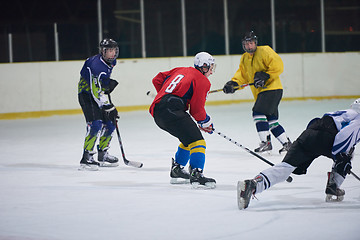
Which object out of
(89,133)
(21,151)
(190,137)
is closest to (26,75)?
(21,151)

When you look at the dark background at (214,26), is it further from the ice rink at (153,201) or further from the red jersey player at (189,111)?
the red jersey player at (189,111)

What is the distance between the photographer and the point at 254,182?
378 centimetres

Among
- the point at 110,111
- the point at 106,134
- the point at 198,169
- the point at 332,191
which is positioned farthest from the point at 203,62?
the point at 106,134

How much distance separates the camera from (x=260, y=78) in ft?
20.9

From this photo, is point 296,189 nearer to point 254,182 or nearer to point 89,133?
point 254,182

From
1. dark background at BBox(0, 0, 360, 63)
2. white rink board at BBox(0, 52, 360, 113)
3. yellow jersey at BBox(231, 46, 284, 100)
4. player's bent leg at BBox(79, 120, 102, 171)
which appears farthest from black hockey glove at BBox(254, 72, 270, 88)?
dark background at BBox(0, 0, 360, 63)

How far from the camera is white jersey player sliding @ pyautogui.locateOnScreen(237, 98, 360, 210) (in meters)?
3.75

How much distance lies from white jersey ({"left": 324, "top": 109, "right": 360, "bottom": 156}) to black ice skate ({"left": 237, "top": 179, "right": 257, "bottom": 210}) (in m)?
0.49

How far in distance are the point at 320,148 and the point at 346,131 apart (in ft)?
0.57

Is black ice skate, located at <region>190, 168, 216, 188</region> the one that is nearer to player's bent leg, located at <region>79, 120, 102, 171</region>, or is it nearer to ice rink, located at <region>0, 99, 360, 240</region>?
ice rink, located at <region>0, 99, 360, 240</region>

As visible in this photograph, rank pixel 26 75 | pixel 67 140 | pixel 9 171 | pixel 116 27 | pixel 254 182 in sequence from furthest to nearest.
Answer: pixel 116 27
pixel 26 75
pixel 67 140
pixel 9 171
pixel 254 182

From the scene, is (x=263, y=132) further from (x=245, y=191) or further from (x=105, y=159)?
(x=245, y=191)

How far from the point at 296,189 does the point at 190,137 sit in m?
0.78

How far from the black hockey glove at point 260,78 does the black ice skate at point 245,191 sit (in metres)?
2.70
